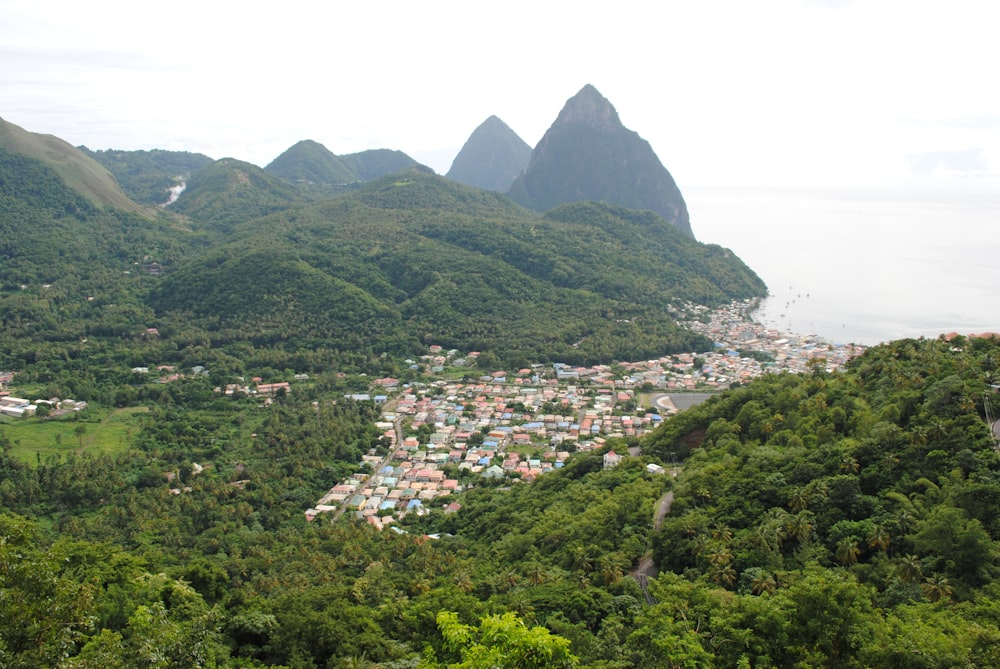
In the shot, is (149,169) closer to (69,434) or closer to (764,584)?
(69,434)

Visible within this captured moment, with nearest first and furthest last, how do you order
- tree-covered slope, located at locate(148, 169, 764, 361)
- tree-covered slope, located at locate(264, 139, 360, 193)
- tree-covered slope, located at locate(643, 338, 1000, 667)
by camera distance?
tree-covered slope, located at locate(643, 338, 1000, 667), tree-covered slope, located at locate(148, 169, 764, 361), tree-covered slope, located at locate(264, 139, 360, 193)

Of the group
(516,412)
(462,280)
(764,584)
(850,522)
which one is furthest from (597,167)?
(764,584)

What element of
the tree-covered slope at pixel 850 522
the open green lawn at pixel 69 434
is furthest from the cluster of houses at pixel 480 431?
the open green lawn at pixel 69 434

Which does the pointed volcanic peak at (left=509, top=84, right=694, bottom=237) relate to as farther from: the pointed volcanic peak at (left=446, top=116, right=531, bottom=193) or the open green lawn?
Result: the open green lawn

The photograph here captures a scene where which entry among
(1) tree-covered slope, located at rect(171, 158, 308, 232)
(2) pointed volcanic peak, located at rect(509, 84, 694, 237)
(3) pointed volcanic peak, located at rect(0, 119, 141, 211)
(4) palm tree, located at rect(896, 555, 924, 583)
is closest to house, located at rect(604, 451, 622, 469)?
(4) palm tree, located at rect(896, 555, 924, 583)

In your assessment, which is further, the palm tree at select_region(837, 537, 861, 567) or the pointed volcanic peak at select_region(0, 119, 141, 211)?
the pointed volcanic peak at select_region(0, 119, 141, 211)

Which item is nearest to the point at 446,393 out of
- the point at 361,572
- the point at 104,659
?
the point at 361,572
